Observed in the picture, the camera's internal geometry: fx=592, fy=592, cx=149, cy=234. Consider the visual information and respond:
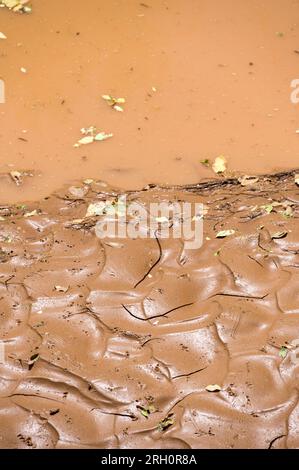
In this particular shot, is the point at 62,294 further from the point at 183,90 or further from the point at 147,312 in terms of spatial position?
the point at 183,90

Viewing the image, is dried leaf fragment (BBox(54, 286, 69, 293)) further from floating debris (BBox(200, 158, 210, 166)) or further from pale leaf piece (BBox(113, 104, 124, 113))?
pale leaf piece (BBox(113, 104, 124, 113))

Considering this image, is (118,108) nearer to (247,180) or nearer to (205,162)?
(205,162)

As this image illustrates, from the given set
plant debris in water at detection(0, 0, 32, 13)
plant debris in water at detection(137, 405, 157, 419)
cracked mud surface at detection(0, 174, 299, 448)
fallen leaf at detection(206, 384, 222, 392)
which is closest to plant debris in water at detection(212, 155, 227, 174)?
cracked mud surface at detection(0, 174, 299, 448)

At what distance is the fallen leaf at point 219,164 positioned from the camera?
4.59 meters

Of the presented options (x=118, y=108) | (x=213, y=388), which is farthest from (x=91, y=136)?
(x=213, y=388)

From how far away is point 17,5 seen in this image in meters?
5.81

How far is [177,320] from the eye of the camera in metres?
3.33

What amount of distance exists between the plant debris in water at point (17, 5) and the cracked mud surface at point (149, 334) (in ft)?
8.88

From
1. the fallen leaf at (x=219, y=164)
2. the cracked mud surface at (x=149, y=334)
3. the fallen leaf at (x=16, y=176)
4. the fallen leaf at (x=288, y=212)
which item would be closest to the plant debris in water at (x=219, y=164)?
the fallen leaf at (x=219, y=164)

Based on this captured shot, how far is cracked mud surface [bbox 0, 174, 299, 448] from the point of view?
114 inches

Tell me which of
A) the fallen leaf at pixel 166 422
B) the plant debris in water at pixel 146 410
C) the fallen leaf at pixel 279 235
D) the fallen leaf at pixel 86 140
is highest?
the fallen leaf at pixel 86 140

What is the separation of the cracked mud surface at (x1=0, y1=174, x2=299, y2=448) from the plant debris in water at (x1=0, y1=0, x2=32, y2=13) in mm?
2706

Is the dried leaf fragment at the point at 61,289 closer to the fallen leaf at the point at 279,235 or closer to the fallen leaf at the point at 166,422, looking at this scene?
the fallen leaf at the point at 166,422

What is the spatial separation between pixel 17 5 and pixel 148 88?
5.63 feet
